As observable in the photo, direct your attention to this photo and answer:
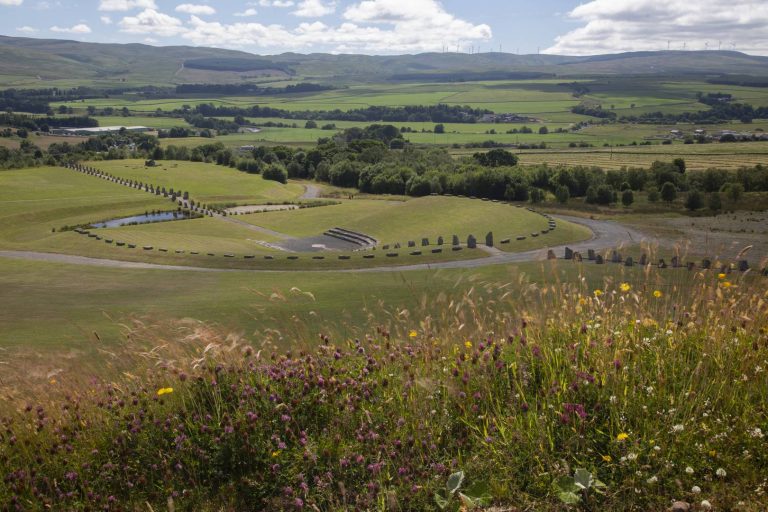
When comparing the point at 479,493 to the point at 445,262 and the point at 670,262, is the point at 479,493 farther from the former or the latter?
the point at 445,262

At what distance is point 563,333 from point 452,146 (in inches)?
6911

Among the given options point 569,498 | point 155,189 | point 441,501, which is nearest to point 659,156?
point 155,189

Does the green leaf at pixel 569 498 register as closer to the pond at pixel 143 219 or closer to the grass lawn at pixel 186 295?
the grass lawn at pixel 186 295

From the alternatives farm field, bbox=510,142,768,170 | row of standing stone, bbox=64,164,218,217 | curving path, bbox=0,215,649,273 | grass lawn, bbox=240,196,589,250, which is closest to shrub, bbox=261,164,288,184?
row of standing stone, bbox=64,164,218,217

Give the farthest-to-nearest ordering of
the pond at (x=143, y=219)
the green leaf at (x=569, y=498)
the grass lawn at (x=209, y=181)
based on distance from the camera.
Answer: the grass lawn at (x=209, y=181), the pond at (x=143, y=219), the green leaf at (x=569, y=498)

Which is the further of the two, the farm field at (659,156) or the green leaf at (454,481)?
the farm field at (659,156)

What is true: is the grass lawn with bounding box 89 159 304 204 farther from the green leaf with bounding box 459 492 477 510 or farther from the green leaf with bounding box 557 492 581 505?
the green leaf with bounding box 557 492 581 505

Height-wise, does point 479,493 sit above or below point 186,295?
above

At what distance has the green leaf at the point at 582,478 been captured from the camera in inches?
229

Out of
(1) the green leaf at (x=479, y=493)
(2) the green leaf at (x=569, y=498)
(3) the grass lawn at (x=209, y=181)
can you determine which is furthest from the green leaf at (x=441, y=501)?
(3) the grass lawn at (x=209, y=181)

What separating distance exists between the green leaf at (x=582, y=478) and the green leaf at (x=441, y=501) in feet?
3.98

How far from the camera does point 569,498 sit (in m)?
5.79

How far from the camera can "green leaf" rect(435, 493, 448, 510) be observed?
588 centimetres

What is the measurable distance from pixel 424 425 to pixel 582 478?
184 cm
